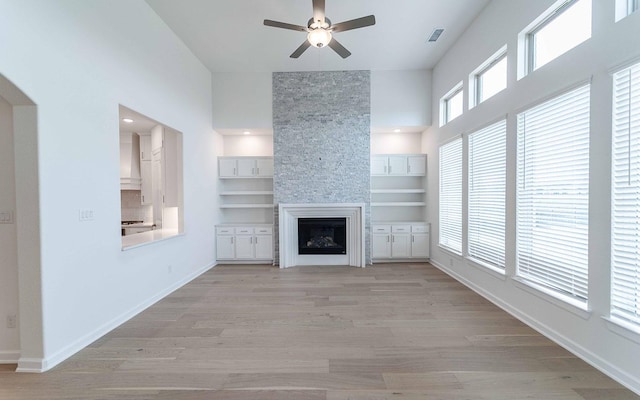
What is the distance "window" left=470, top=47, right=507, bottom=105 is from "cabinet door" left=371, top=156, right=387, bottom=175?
211 centimetres

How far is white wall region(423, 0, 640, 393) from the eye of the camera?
2.07m

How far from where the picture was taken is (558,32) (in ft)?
8.90

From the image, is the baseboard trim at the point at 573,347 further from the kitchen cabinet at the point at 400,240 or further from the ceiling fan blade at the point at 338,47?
the ceiling fan blade at the point at 338,47

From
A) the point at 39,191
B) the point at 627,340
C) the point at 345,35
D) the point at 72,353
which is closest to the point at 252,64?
the point at 345,35

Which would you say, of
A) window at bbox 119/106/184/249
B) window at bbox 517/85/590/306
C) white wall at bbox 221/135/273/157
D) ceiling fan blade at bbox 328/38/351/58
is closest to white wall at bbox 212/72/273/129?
white wall at bbox 221/135/273/157

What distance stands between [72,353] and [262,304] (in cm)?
188

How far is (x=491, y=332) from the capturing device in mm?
2822

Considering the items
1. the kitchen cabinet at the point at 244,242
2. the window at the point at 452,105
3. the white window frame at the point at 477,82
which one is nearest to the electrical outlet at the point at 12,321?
the kitchen cabinet at the point at 244,242

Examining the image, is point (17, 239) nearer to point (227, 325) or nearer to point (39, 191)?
point (39, 191)

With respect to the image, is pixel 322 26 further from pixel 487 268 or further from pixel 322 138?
pixel 487 268

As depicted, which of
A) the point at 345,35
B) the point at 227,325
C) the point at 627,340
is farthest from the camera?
the point at 345,35

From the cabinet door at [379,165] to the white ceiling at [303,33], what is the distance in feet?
5.96

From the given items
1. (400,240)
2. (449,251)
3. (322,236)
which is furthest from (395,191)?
(322,236)

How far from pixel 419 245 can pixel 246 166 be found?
411 cm
